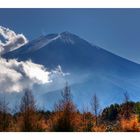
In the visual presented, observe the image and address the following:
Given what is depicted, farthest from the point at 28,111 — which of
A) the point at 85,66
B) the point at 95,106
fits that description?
the point at 85,66

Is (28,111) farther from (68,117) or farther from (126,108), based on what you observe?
(126,108)

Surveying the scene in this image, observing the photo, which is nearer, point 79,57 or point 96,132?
point 96,132

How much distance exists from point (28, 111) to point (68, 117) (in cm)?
64

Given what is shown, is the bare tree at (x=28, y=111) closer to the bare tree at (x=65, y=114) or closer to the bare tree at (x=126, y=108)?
the bare tree at (x=65, y=114)

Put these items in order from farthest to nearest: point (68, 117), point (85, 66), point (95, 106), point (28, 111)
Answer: point (85, 66), point (95, 106), point (28, 111), point (68, 117)

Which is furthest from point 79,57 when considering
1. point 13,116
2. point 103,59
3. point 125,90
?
point 13,116

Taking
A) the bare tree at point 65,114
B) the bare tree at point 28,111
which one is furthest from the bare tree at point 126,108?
the bare tree at point 28,111

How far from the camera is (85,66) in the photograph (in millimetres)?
7922

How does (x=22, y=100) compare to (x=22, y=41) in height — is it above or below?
below

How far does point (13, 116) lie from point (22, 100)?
0.96ft

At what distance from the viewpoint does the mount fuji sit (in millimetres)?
7738
